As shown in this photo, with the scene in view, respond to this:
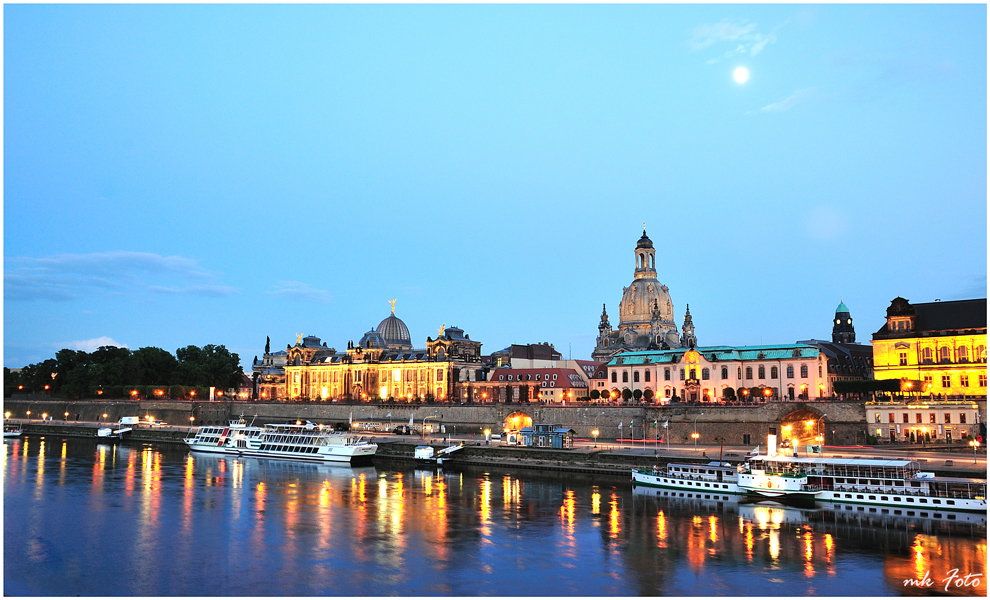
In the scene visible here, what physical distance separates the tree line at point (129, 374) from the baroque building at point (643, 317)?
78.4 metres

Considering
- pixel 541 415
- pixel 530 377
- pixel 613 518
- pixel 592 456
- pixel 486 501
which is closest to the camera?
pixel 613 518

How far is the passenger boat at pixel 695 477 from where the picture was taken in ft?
189

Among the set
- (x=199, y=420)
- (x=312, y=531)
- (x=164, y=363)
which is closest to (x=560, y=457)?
(x=312, y=531)

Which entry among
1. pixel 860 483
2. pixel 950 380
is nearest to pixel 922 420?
pixel 950 380

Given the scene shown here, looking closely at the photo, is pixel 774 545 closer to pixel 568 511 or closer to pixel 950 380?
pixel 568 511

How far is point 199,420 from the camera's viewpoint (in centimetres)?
13250

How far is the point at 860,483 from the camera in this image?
53594 millimetres

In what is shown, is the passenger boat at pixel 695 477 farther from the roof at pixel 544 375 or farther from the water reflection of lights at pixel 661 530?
the roof at pixel 544 375

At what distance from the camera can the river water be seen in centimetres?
3372

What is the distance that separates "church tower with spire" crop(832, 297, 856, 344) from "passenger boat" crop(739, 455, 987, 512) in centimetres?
10369

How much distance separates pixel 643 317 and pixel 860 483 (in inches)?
4702

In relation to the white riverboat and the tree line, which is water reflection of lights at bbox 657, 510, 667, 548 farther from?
the tree line

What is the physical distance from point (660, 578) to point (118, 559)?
993 inches

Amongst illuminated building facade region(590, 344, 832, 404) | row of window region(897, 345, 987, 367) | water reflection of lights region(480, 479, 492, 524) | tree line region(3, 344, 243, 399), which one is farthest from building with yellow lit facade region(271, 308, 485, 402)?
row of window region(897, 345, 987, 367)
